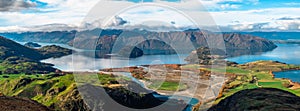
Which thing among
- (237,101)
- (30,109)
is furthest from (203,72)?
(30,109)

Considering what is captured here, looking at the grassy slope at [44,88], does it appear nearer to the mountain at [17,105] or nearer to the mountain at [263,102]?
the mountain at [263,102]

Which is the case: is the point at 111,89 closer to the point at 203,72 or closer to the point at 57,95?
the point at 57,95

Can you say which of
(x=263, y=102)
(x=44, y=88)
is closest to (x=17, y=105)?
(x=263, y=102)

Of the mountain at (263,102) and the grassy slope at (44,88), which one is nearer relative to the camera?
the mountain at (263,102)

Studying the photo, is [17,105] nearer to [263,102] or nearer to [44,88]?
[263,102]

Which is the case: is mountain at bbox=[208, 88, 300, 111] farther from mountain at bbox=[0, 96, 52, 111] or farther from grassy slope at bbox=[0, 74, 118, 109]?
grassy slope at bbox=[0, 74, 118, 109]

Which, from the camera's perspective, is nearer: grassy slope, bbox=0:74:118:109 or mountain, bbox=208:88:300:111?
mountain, bbox=208:88:300:111

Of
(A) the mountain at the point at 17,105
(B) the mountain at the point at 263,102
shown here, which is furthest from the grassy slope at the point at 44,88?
(A) the mountain at the point at 17,105

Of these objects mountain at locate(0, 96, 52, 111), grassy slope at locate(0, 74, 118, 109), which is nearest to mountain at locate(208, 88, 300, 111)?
mountain at locate(0, 96, 52, 111)

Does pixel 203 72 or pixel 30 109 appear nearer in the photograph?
pixel 30 109

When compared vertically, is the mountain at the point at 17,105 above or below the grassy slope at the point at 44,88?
above

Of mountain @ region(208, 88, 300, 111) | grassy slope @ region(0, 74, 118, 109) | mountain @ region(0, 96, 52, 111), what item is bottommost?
grassy slope @ region(0, 74, 118, 109)
